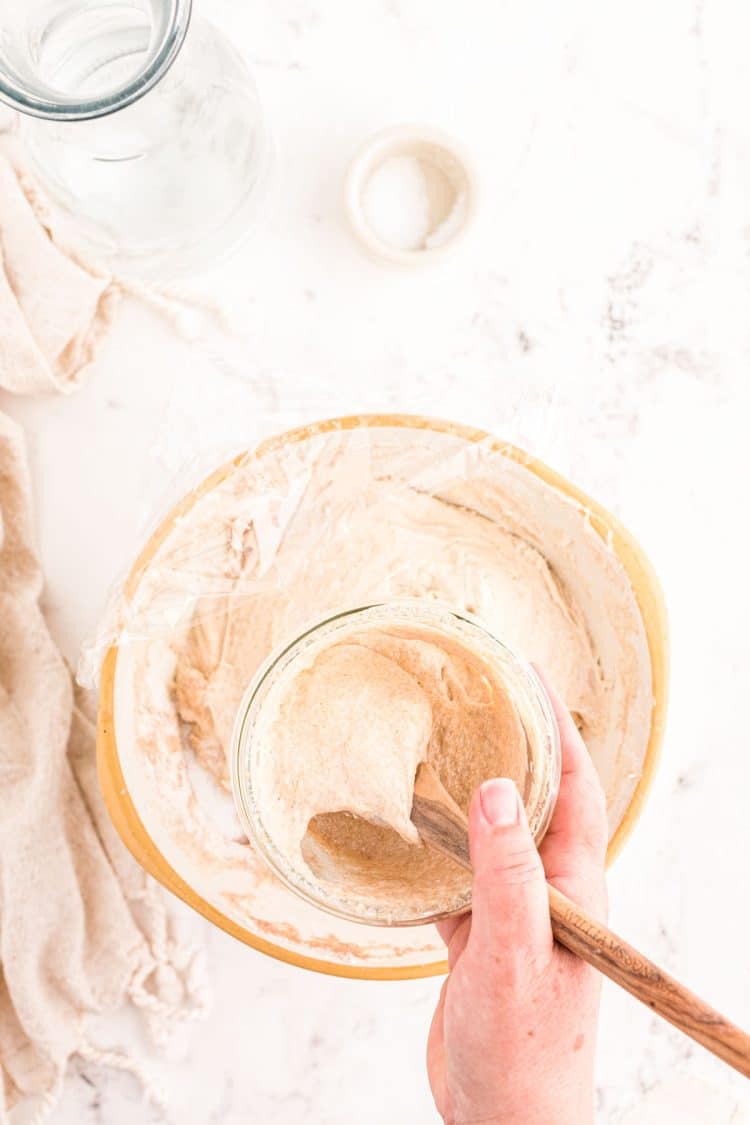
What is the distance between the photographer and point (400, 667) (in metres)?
0.70

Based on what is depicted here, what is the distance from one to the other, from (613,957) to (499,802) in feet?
0.31

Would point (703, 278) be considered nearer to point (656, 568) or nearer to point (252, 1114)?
point (656, 568)

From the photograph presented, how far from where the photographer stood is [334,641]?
0.67m

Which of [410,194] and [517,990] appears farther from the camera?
[410,194]

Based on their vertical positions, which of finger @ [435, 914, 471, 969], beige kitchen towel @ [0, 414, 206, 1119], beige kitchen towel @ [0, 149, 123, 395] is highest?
beige kitchen towel @ [0, 149, 123, 395]

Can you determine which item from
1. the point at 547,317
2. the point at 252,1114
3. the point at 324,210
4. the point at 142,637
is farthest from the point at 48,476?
the point at 252,1114

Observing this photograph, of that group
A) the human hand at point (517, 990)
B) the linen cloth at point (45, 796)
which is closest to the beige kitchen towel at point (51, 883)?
the linen cloth at point (45, 796)

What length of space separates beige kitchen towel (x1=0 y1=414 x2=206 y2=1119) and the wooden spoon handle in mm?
415

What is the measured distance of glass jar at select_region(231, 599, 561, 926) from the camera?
65 cm

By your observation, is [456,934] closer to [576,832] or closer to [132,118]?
[576,832]

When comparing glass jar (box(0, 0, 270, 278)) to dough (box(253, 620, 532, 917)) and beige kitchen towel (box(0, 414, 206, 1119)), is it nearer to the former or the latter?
beige kitchen towel (box(0, 414, 206, 1119))

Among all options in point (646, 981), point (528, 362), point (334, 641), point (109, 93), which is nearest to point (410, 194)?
point (528, 362)

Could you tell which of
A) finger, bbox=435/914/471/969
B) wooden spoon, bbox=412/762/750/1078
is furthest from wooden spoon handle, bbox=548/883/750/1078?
finger, bbox=435/914/471/969

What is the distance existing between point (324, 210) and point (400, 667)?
0.41 meters
